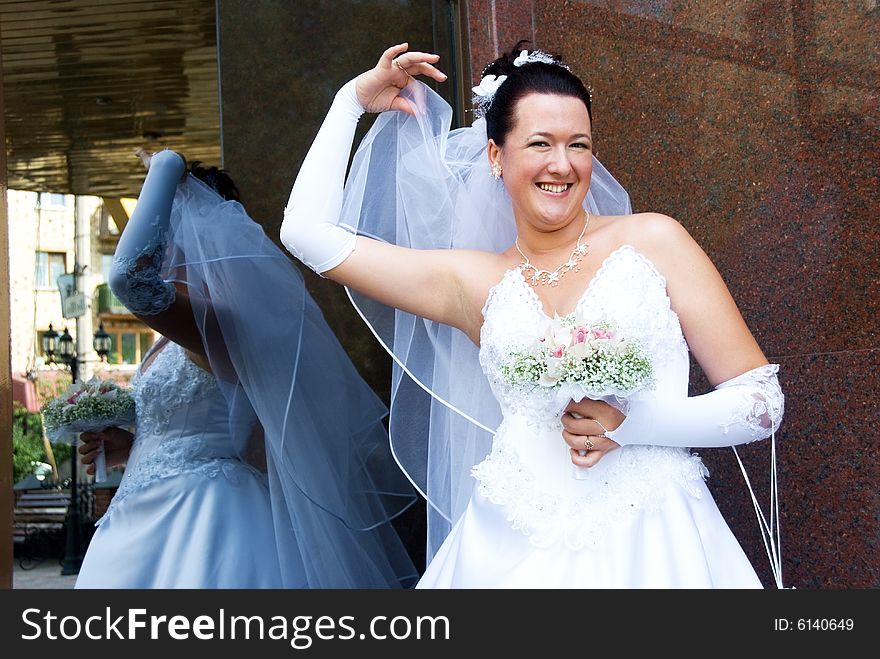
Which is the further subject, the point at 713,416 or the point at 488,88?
the point at 488,88

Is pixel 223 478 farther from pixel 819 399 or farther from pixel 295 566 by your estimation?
pixel 819 399

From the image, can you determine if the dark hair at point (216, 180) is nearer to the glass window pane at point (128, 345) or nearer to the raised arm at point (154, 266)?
the raised arm at point (154, 266)

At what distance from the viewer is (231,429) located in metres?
4.06

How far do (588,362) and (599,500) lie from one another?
1.52 feet

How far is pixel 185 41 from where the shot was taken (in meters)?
7.62

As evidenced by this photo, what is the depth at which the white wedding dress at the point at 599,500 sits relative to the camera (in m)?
2.36

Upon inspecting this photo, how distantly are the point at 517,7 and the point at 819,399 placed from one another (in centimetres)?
209

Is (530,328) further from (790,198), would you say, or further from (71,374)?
(71,374)

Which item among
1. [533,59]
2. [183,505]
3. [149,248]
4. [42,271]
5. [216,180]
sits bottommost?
[183,505]

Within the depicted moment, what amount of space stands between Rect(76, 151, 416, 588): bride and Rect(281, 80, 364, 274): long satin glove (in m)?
1.16

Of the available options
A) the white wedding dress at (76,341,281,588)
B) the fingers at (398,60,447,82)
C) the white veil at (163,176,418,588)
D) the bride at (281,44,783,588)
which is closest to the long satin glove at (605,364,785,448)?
the bride at (281,44,783,588)

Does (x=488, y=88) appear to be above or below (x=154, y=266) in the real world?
above

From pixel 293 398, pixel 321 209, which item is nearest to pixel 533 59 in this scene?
pixel 321 209
